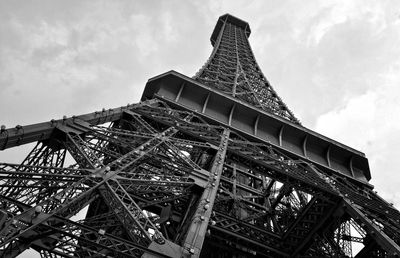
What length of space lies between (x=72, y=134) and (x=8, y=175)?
121 inches

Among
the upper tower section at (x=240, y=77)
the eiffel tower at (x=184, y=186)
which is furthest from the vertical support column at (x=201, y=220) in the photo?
the upper tower section at (x=240, y=77)

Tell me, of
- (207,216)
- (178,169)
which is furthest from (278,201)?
(207,216)

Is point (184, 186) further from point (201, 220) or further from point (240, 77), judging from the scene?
point (240, 77)

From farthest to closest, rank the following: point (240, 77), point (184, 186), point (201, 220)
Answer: point (240, 77)
point (184, 186)
point (201, 220)

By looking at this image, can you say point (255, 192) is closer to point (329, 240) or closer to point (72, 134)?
point (329, 240)

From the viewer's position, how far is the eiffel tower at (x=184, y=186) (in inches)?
256

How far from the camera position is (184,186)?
30.0 ft

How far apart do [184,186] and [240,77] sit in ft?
71.8

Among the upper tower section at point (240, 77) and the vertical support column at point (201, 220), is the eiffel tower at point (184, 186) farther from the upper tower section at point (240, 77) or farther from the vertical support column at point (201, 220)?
the upper tower section at point (240, 77)

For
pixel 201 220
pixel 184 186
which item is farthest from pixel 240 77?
pixel 201 220

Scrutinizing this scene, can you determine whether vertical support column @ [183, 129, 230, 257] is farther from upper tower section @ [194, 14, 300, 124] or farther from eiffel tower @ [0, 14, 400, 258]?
upper tower section @ [194, 14, 300, 124]

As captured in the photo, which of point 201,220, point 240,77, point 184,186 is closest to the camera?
point 201,220

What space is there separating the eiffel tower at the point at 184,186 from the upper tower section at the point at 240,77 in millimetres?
938

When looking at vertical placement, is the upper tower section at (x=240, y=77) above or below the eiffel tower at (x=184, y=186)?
above
